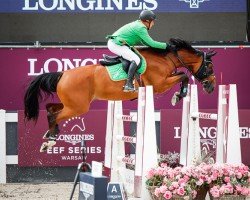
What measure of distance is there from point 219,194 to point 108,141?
224cm

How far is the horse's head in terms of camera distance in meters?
7.85

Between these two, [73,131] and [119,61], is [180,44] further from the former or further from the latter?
[73,131]

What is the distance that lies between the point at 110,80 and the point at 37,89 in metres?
0.84

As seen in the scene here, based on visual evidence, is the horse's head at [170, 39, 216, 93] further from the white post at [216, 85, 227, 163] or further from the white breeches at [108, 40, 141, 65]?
the white post at [216, 85, 227, 163]

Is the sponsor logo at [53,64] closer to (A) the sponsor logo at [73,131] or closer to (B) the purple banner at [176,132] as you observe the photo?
(A) the sponsor logo at [73,131]

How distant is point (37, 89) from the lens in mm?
8180

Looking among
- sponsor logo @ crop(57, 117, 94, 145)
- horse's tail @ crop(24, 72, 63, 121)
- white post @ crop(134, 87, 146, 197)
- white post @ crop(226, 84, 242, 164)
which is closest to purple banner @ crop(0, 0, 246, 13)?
sponsor logo @ crop(57, 117, 94, 145)

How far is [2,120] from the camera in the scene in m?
9.94

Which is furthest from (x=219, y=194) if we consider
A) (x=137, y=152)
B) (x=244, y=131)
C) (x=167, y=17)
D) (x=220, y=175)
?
(x=167, y=17)

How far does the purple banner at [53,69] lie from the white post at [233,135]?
15.2ft

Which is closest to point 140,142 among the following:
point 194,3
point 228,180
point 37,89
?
point 228,180

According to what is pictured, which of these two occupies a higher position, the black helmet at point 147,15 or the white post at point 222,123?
the black helmet at point 147,15

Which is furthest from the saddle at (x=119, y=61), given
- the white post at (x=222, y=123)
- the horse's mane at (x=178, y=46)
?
the white post at (x=222, y=123)

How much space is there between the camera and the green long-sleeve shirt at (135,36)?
7.58 meters
